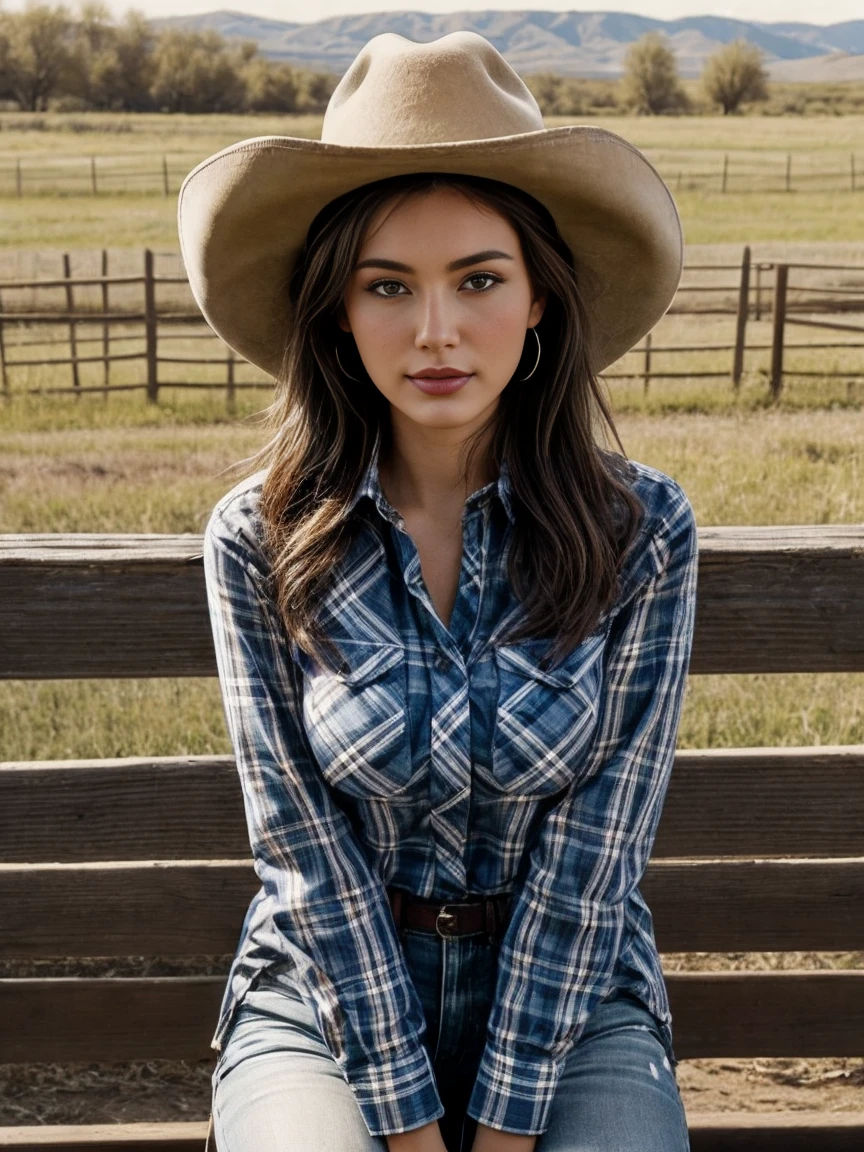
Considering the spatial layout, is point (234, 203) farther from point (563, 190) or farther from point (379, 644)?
point (379, 644)

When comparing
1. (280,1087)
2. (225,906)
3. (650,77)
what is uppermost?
(650,77)

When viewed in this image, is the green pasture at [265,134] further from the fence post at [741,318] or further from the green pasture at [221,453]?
the fence post at [741,318]

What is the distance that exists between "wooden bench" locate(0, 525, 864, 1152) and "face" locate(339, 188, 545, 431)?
52 cm

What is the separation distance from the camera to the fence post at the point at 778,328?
48.5 ft

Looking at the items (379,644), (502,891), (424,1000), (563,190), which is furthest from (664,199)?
(424,1000)

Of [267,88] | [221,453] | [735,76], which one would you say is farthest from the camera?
[735,76]

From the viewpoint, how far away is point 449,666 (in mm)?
1921

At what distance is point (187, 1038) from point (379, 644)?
1.08 metres

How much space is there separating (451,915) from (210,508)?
676cm

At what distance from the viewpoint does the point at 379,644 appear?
1.94m

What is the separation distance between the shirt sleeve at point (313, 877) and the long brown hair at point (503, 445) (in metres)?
0.07

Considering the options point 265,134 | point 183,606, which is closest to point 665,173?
point 265,134

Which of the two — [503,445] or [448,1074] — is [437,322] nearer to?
[503,445]

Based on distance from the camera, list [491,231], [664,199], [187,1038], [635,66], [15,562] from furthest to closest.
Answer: [635,66] < [187,1038] < [15,562] < [664,199] < [491,231]
